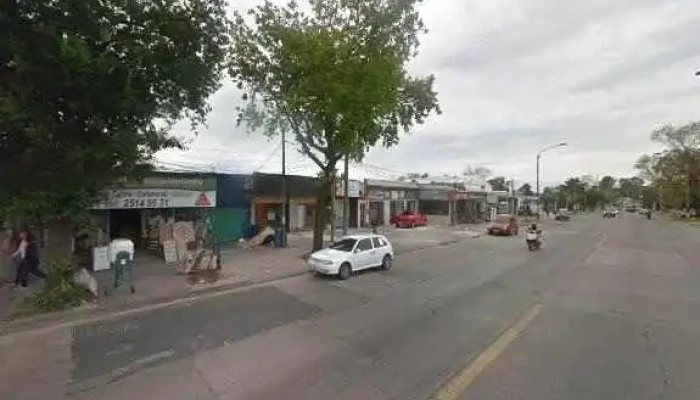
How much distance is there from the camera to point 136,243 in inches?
997

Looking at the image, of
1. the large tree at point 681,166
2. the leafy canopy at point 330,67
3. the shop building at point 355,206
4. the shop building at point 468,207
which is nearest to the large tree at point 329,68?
the leafy canopy at point 330,67

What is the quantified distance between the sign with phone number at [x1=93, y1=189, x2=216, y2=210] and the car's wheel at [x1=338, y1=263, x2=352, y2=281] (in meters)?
8.55

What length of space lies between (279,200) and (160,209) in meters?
9.82

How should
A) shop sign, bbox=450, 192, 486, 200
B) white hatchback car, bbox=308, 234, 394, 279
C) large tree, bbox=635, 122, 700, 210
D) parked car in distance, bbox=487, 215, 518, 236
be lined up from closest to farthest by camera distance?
white hatchback car, bbox=308, 234, 394, 279, parked car in distance, bbox=487, 215, 518, 236, shop sign, bbox=450, 192, 486, 200, large tree, bbox=635, 122, 700, 210

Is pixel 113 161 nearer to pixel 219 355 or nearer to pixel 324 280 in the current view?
pixel 219 355

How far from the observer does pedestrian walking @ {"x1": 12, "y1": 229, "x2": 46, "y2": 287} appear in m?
15.3

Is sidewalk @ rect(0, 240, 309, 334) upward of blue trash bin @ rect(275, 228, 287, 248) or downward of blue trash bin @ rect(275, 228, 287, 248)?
downward

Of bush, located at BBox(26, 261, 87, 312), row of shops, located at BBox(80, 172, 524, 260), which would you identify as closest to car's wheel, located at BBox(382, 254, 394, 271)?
row of shops, located at BBox(80, 172, 524, 260)

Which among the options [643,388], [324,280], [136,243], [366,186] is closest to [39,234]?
[136,243]

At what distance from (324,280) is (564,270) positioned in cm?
958

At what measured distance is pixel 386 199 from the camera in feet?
168

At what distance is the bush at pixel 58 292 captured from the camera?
42.2 ft

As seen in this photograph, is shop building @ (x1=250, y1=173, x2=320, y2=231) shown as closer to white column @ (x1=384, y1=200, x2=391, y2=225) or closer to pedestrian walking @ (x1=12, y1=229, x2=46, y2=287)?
white column @ (x1=384, y1=200, x2=391, y2=225)

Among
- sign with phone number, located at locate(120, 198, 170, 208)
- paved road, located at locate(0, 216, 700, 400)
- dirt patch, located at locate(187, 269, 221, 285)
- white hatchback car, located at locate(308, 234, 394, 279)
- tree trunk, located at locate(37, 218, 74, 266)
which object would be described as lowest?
paved road, located at locate(0, 216, 700, 400)
